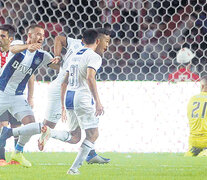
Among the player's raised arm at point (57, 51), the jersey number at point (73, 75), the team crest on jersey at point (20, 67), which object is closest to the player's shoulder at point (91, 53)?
the jersey number at point (73, 75)

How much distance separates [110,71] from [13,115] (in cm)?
325

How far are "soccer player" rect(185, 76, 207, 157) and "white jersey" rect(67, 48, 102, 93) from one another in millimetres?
2510

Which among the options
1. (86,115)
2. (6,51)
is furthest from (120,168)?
(6,51)

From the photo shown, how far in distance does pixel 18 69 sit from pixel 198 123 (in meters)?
2.62

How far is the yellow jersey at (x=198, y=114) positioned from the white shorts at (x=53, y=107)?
1.67 m

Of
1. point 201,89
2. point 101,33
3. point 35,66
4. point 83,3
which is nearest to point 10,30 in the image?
point 35,66

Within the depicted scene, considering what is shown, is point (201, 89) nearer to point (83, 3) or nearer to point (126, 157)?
point (126, 157)

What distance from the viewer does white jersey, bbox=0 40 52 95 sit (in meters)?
6.22

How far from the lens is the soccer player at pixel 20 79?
613 centimetres

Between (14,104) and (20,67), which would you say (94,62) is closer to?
(20,67)

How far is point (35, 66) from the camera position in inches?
247

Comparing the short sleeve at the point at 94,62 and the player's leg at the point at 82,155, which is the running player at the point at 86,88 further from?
the player's leg at the point at 82,155

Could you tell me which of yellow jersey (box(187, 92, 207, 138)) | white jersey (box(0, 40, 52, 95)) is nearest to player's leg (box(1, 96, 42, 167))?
white jersey (box(0, 40, 52, 95))

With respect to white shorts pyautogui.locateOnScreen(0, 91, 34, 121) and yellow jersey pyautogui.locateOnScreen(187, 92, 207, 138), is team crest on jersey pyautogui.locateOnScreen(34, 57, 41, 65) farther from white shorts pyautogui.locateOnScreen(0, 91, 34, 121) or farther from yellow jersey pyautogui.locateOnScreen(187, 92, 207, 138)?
yellow jersey pyautogui.locateOnScreen(187, 92, 207, 138)
